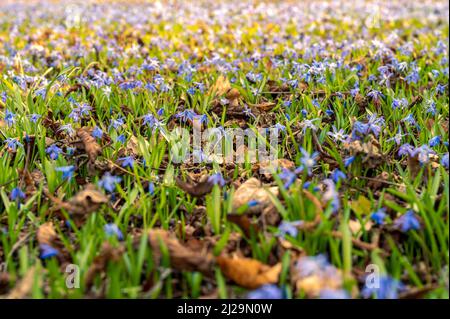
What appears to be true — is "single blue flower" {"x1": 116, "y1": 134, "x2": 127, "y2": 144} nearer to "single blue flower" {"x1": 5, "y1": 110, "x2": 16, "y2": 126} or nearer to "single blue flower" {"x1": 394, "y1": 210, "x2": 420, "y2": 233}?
"single blue flower" {"x1": 5, "y1": 110, "x2": 16, "y2": 126}

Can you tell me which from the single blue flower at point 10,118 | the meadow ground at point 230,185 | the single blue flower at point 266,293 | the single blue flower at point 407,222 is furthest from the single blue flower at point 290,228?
the single blue flower at point 10,118

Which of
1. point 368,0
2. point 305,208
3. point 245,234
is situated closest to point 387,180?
point 305,208

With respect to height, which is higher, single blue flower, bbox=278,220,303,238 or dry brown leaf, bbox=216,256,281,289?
single blue flower, bbox=278,220,303,238

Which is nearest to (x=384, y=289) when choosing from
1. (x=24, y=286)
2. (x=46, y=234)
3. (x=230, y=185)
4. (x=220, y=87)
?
(x=230, y=185)

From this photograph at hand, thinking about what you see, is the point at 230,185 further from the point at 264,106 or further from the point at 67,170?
the point at 264,106

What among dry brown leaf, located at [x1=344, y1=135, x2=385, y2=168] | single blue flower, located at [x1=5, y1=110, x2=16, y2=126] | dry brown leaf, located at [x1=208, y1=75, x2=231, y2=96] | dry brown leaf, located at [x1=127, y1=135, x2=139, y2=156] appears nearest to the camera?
dry brown leaf, located at [x1=344, y1=135, x2=385, y2=168]

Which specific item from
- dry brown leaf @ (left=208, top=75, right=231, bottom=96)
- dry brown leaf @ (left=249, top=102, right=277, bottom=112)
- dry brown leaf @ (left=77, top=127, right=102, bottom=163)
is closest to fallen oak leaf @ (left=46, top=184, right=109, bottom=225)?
dry brown leaf @ (left=77, top=127, right=102, bottom=163)
